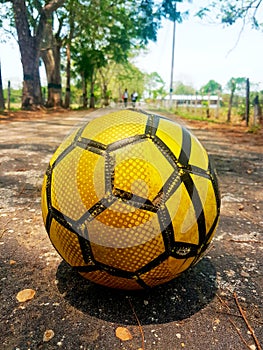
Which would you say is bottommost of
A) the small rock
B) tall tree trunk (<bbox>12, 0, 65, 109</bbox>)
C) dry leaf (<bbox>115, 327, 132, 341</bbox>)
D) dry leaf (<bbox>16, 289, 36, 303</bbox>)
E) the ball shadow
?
dry leaf (<bbox>115, 327, 132, 341</bbox>)

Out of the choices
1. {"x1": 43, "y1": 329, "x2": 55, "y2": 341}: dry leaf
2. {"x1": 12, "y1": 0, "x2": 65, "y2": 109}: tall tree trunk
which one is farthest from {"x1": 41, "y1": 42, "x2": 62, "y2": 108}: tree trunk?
{"x1": 43, "y1": 329, "x2": 55, "y2": 341}: dry leaf

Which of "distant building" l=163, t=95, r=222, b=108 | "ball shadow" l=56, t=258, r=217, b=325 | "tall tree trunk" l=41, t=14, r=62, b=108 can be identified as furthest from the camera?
"tall tree trunk" l=41, t=14, r=62, b=108

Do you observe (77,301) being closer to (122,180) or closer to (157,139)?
(122,180)

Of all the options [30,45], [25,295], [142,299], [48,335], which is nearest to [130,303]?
[142,299]

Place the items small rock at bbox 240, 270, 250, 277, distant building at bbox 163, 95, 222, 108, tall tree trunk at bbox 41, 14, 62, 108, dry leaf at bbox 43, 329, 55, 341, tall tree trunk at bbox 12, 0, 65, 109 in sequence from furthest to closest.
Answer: tall tree trunk at bbox 41, 14, 62, 108
distant building at bbox 163, 95, 222, 108
tall tree trunk at bbox 12, 0, 65, 109
small rock at bbox 240, 270, 250, 277
dry leaf at bbox 43, 329, 55, 341

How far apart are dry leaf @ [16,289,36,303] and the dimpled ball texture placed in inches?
12.4

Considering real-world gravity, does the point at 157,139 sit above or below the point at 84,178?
above

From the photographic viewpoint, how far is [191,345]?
59.7 inches

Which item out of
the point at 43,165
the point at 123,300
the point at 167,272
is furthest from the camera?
the point at 43,165

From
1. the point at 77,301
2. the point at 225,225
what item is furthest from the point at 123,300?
the point at 225,225

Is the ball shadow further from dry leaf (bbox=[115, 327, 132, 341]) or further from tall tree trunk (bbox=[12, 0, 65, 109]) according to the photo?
tall tree trunk (bbox=[12, 0, 65, 109])

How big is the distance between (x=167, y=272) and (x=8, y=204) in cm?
213

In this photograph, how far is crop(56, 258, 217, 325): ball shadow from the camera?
172cm

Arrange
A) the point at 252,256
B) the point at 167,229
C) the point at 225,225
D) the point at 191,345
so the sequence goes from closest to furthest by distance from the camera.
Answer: the point at 191,345
the point at 167,229
the point at 252,256
the point at 225,225
